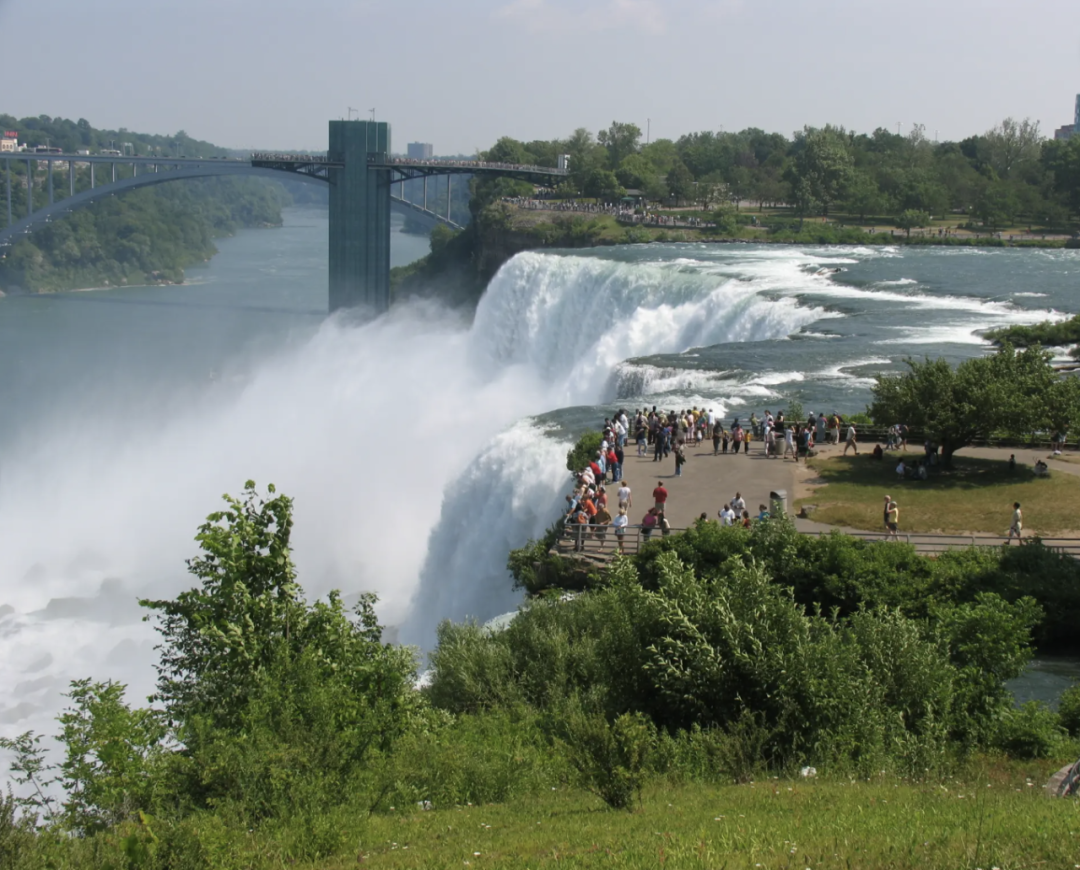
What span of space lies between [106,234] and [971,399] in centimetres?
8776

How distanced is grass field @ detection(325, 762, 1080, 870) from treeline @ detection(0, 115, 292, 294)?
6991 cm

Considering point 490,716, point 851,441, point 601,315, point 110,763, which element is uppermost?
point 601,315

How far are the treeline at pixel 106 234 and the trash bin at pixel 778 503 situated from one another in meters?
63.7

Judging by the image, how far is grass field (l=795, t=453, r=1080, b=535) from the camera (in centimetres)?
1620

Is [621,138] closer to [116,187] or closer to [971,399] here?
[116,187]

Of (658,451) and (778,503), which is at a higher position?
(778,503)

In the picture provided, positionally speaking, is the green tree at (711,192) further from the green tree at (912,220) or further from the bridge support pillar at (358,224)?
the bridge support pillar at (358,224)

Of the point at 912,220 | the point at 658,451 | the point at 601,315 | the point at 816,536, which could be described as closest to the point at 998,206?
the point at 912,220

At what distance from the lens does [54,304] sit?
3182 inches

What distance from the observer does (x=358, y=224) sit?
213ft

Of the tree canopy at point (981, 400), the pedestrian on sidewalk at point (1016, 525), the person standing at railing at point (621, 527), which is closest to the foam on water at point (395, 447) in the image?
the person standing at railing at point (621, 527)

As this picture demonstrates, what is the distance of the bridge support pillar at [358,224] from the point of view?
64.8 metres

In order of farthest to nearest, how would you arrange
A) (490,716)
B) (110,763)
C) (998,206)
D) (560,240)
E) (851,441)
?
(998,206)
(560,240)
(851,441)
(490,716)
(110,763)

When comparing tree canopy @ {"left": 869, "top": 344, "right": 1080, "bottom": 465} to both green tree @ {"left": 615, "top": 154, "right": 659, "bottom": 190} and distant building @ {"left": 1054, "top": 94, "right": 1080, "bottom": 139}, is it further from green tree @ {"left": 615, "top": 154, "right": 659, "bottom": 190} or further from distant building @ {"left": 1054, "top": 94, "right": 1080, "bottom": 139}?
distant building @ {"left": 1054, "top": 94, "right": 1080, "bottom": 139}
